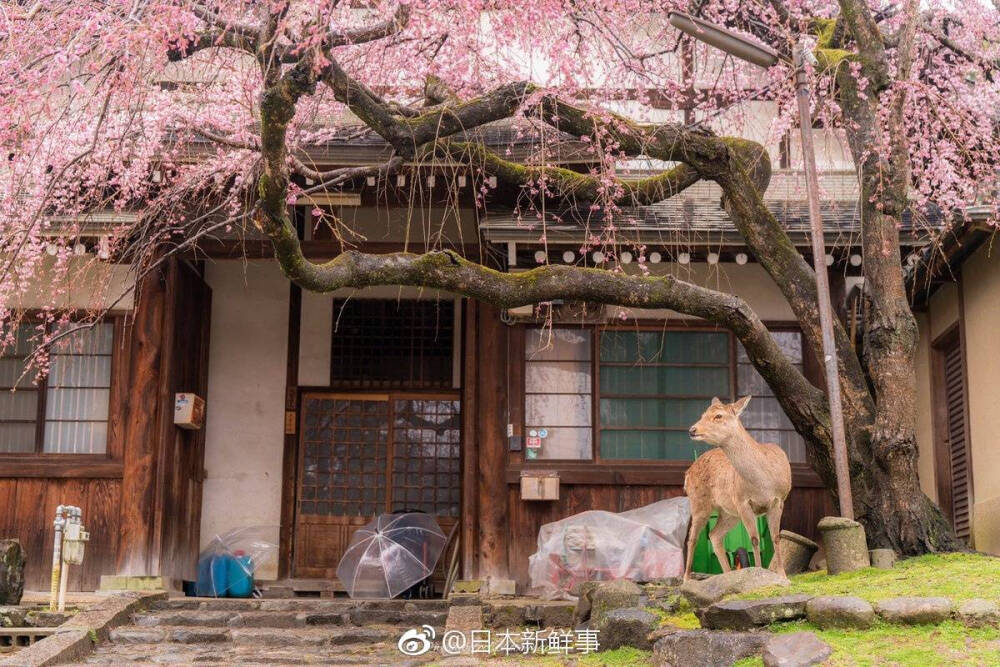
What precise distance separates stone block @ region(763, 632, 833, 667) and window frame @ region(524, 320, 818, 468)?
5315 millimetres

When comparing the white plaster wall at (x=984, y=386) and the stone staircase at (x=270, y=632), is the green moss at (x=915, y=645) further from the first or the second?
the white plaster wall at (x=984, y=386)

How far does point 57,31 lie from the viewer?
876 centimetres

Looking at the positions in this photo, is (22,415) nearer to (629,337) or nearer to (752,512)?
(629,337)

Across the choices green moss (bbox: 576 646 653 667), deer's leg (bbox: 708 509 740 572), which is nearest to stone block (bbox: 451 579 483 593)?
deer's leg (bbox: 708 509 740 572)

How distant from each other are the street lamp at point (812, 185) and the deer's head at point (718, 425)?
76 centimetres

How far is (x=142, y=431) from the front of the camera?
12273mm

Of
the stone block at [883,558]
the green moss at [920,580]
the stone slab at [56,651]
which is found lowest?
the stone slab at [56,651]

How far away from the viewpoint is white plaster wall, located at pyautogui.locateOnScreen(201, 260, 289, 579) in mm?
13984

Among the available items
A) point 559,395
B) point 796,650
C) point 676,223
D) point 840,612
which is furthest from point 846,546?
point 559,395

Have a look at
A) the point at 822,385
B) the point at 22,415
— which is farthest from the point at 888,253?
the point at 22,415

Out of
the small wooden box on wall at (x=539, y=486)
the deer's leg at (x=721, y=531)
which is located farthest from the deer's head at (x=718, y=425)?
the small wooden box on wall at (x=539, y=486)

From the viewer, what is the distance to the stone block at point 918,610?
23.3 ft

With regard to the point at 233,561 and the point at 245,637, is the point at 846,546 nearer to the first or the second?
the point at 245,637

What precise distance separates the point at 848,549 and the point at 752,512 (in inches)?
34.5
